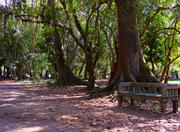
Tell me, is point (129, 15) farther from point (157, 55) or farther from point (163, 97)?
point (157, 55)

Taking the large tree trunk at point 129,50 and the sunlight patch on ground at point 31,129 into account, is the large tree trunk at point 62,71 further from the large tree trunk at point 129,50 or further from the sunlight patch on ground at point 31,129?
the sunlight patch on ground at point 31,129

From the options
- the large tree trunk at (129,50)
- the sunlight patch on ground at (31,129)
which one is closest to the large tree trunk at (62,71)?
the large tree trunk at (129,50)

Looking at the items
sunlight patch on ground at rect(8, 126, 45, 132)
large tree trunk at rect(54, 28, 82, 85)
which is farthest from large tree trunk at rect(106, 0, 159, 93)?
large tree trunk at rect(54, 28, 82, 85)

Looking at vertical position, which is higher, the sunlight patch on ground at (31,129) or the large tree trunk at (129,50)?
the large tree trunk at (129,50)

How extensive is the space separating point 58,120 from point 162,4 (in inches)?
452

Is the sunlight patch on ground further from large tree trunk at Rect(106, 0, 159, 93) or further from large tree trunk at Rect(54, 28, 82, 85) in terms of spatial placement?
large tree trunk at Rect(54, 28, 82, 85)

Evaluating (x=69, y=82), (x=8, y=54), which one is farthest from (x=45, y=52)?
(x=69, y=82)

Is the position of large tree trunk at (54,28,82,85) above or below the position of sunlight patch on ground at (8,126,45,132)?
above

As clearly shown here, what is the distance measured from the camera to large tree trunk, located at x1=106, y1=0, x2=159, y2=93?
9469 mm

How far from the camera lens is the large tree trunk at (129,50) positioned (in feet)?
31.1

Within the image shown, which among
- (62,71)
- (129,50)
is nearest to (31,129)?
(129,50)

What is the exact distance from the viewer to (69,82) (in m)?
18.7

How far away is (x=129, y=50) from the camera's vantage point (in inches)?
380

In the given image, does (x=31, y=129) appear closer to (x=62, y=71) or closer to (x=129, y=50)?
(x=129, y=50)
